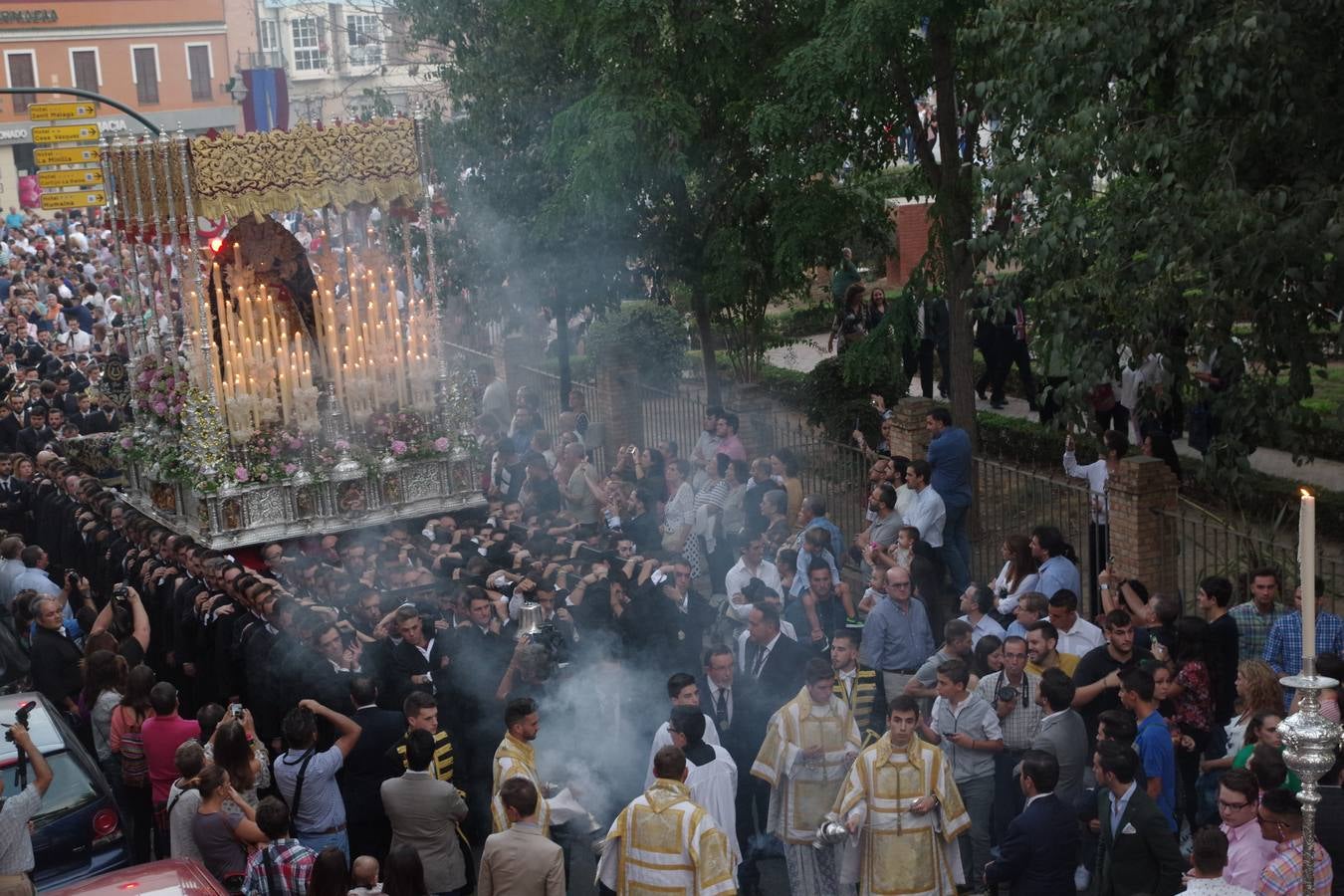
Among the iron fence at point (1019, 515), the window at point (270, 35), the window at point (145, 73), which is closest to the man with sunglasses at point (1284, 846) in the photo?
the iron fence at point (1019, 515)

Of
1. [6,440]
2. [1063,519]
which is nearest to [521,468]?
[1063,519]

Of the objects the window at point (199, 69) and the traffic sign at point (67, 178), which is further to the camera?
the window at point (199, 69)

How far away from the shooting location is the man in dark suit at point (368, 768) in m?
8.69

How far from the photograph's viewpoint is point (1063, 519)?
14.0 metres

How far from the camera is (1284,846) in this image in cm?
676

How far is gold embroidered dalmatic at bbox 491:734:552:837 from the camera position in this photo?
7.85 metres

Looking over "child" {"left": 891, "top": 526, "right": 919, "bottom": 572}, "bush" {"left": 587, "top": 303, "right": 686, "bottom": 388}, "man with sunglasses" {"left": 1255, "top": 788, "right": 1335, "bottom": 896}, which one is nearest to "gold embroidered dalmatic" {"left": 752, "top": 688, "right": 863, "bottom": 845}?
"man with sunglasses" {"left": 1255, "top": 788, "right": 1335, "bottom": 896}

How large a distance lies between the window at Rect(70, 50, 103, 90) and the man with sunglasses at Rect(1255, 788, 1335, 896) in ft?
187

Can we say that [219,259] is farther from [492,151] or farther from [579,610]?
[579,610]

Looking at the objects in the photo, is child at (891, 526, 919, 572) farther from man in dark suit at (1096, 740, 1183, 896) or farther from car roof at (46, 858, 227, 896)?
car roof at (46, 858, 227, 896)

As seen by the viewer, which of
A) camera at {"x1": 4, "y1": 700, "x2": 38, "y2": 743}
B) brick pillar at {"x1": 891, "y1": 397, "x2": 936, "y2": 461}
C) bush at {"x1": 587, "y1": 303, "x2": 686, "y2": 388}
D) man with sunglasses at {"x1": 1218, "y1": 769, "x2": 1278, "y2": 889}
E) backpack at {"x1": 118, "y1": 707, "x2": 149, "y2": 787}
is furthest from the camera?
bush at {"x1": 587, "y1": 303, "x2": 686, "y2": 388}

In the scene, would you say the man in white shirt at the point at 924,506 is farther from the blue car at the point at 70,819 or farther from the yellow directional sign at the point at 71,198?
the yellow directional sign at the point at 71,198

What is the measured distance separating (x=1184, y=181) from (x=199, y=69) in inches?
2122

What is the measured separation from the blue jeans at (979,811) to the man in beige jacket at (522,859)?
2.52 metres
